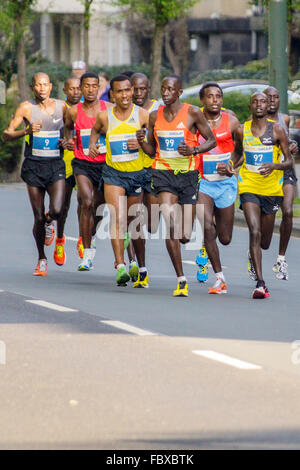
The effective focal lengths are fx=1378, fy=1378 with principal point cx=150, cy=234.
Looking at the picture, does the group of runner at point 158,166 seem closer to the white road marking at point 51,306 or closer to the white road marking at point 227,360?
the white road marking at point 51,306

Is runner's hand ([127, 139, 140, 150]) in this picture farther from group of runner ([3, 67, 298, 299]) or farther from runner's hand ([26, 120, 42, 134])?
runner's hand ([26, 120, 42, 134])

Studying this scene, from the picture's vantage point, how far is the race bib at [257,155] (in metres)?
12.4

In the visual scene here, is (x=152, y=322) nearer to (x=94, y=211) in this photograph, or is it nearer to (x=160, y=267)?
(x=94, y=211)

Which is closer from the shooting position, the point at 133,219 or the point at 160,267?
the point at 133,219

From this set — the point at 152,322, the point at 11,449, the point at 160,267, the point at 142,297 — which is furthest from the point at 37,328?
the point at 160,267

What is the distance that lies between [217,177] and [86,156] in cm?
146

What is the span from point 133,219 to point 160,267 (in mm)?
2263

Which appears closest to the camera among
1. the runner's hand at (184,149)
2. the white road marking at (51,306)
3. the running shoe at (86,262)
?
the white road marking at (51,306)

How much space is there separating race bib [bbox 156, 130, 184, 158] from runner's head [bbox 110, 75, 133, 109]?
0.55 m

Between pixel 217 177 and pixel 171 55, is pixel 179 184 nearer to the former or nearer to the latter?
pixel 217 177

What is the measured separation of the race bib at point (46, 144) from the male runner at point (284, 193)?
6.87ft

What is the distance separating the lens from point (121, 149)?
1212 cm

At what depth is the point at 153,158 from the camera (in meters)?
11.9

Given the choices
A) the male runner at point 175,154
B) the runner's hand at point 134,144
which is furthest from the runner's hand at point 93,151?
the male runner at point 175,154
